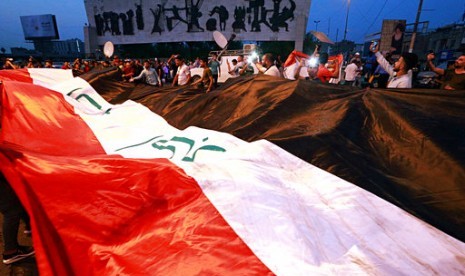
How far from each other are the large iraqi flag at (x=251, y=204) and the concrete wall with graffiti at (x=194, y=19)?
95.3ft

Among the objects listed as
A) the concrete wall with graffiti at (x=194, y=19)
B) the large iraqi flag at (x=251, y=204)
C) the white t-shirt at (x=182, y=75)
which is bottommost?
the large iraqi flag at (x=251, y=204)

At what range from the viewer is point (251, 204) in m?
1.60

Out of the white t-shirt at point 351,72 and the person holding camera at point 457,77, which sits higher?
the person holding camera at point 457,77

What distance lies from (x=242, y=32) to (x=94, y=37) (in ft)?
66.0

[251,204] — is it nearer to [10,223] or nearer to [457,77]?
[10,223]

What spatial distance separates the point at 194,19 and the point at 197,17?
1.43ft

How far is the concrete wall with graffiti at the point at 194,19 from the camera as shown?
28.6 m

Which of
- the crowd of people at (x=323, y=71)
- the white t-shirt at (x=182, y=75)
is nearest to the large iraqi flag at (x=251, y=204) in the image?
the crowd of people at (x=323, y=71)

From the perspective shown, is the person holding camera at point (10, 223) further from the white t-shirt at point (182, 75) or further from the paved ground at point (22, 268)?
the white t-shirt at point (182, 75)

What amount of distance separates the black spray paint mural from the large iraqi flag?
2930cm

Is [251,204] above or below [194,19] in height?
below

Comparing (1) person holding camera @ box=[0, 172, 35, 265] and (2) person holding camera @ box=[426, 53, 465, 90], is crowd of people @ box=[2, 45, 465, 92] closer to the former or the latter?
(2) person holding camera @ box=[426, 53, 465, 90]

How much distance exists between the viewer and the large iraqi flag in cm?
136

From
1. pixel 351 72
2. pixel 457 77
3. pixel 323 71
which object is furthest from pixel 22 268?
pixel 351 72
